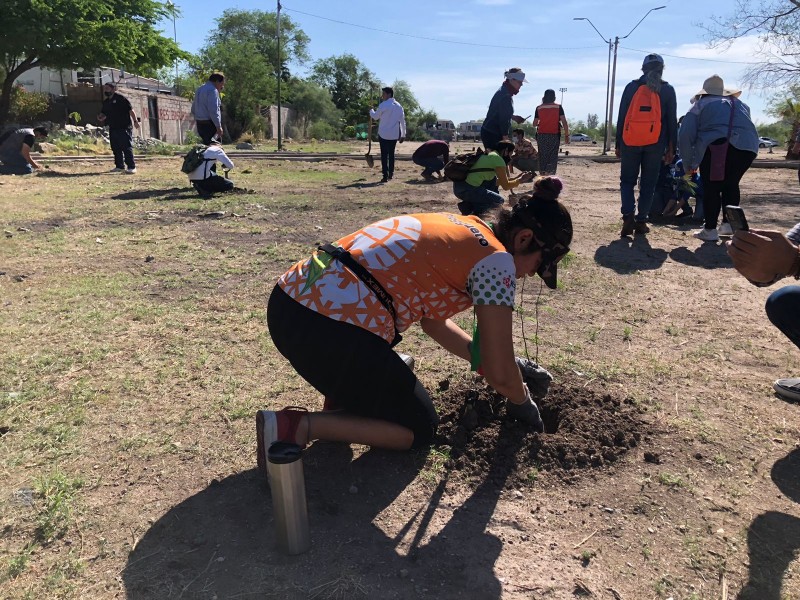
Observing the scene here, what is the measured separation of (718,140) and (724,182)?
17.5 inches

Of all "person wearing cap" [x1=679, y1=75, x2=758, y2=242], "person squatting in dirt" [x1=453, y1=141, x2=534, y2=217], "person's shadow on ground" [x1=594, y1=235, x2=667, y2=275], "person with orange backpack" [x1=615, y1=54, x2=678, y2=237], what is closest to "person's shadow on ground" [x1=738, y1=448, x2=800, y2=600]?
"person's shadow on ground" [x1=594, y1=235, x2=667, y2=275]

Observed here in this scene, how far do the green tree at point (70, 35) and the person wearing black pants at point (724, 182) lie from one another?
25.2 meters

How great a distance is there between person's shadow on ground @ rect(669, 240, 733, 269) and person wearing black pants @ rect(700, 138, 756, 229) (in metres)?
0.31

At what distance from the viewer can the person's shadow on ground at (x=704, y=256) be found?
20.1ft

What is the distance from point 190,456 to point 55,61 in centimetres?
2877

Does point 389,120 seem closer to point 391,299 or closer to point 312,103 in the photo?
point 391,299

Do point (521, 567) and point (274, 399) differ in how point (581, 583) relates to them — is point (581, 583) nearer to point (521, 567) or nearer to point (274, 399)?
point (521, 567)

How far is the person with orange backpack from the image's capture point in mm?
6621

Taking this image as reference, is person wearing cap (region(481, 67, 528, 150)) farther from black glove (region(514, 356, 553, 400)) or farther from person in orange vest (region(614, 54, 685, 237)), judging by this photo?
black glove (region(514, 356, 553, 400))

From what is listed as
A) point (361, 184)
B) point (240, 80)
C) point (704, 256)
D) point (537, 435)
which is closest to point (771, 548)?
point (537, 435)

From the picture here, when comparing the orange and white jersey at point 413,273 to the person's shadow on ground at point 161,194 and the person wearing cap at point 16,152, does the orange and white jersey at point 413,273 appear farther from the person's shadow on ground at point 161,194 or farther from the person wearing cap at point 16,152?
the person wearing cap at point 16,152

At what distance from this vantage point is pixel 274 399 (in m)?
3.26

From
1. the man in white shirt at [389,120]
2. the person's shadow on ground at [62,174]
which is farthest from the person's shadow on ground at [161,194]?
the man in white shirt at [389,120]

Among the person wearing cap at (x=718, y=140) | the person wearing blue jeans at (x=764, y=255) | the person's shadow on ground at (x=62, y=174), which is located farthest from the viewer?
the person's shadow on ground at (x=62, y=174)
